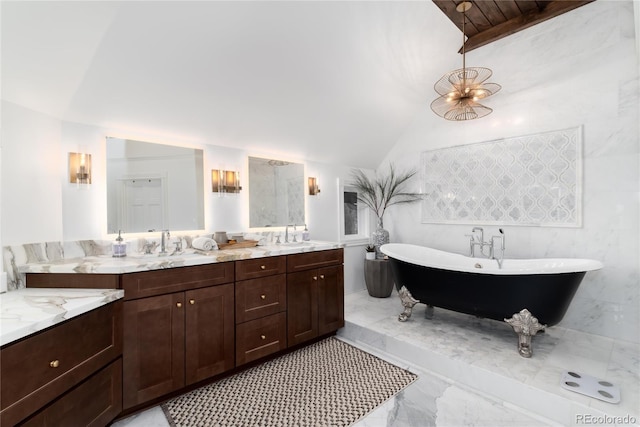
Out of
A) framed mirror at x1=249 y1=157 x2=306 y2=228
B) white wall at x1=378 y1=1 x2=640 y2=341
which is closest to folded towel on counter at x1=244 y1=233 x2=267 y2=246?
framed mirror at x1=249 y1=157 x2=306 y2=228

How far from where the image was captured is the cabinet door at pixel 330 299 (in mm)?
2889

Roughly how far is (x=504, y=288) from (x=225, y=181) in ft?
8.90

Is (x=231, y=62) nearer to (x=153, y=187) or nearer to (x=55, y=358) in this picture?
(x=153, y=187)

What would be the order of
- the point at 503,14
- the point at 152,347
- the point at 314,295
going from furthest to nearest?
the point at 314,295, the point at 503,14, the point at 152,347

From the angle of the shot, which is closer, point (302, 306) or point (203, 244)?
point (203, 244)

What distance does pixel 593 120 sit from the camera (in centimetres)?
286

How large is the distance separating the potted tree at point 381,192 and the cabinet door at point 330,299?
1.37 meters

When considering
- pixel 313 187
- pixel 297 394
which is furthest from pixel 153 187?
pixel 297 394

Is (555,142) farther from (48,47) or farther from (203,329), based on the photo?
(48,47)

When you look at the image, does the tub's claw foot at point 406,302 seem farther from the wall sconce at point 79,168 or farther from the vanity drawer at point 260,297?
the wall sconce at point 79,168

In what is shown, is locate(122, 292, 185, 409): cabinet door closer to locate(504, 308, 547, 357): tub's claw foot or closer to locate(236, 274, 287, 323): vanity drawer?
locate(236, 274, 287, 323): vanity drawer

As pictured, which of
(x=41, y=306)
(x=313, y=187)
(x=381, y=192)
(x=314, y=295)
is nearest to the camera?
(x=41, y=306)

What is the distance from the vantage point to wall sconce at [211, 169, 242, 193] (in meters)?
2.86

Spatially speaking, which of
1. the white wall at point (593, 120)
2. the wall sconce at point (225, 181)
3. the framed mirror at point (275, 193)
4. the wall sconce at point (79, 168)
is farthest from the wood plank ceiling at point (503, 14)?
the wall sconce at point (79, 168)
